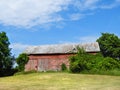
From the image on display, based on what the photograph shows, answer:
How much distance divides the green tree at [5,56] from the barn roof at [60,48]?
24.4 feet

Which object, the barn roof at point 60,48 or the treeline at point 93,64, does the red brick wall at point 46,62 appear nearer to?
the barn roof at point 60,48

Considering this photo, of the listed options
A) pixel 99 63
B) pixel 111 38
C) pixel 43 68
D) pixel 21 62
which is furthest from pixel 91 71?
pixel 111 38

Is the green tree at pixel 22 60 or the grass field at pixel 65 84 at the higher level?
the green tree at pixel 22 60

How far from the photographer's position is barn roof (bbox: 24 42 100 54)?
6487cm

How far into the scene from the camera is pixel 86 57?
5456 centimetres

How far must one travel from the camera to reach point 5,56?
59.9 metres

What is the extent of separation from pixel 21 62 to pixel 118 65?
1700 cm

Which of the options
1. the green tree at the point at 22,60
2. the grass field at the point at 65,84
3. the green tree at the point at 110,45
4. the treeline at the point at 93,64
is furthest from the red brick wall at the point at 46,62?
the grass field at the point at 65,84

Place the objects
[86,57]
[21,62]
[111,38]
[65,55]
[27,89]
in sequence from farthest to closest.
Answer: [111,38]
[65,55]
[21,62]
[86,57]
[27,89]

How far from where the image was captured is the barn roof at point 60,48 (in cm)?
6487

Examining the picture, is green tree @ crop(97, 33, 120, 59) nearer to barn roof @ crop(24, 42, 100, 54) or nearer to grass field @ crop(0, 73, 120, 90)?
barn roof @ crop(24, 42, 100, 54)

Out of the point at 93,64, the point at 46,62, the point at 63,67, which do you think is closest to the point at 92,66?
the point at 93,64

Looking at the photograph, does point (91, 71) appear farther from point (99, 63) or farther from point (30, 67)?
point (30, 67)

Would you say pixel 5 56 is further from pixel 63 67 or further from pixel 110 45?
pixel 110 45
